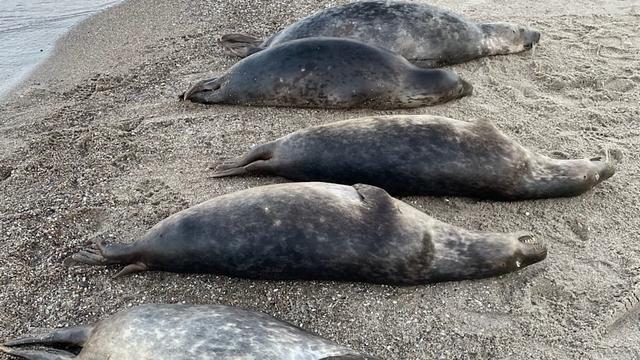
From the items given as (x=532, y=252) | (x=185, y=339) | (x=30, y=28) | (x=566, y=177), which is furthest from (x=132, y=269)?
(x=30, y=28)

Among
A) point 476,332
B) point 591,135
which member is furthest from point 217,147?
point 591,135

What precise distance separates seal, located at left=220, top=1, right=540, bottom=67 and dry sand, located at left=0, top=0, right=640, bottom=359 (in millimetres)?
185

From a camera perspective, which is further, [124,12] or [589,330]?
[124,12]

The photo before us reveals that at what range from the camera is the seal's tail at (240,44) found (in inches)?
250

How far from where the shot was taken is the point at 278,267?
3.67 m

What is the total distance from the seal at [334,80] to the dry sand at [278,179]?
4.5 inches

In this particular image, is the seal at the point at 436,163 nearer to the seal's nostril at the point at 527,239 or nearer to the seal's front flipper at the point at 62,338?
the seal's nostril at the point at 527,239

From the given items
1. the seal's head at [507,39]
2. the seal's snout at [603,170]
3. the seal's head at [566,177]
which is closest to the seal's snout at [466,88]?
the seal's head at [507,39]

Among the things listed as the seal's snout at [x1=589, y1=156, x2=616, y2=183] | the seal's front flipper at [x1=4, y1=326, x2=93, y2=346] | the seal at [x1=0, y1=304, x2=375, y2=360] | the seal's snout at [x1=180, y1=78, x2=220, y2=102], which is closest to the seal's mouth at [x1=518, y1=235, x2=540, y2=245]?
the seal's snout at [x1=589, y1=156, x2=616, y2=183]

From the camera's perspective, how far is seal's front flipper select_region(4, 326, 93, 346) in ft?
11.1

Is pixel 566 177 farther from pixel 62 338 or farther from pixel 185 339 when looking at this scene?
pixel 62 338

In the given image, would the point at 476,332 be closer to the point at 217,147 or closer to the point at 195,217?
the point at 195,217

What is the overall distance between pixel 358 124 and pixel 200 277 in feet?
5.26

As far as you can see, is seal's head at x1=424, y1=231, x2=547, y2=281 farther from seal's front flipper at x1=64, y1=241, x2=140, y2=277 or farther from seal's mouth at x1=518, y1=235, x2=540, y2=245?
seal's front flipper at x1=64, y1=241, x2=140, y2=277
